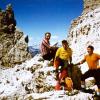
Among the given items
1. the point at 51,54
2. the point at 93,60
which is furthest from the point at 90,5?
the point at 93,60

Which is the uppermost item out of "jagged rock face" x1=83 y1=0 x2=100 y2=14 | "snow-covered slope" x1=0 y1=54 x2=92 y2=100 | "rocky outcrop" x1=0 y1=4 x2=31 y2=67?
"rocky outcrop" x1=0 y1=4 x2=31 y2=67

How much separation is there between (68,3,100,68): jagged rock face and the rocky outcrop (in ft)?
262

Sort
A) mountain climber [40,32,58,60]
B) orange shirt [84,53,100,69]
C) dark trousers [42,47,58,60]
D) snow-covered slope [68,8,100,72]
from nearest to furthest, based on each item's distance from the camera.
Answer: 1. orange shirt [84,53,100,69]
2. mountain climber [40,32,58,60]
3. dark trousers [42,47,58,60]
4. snow-covered slope [68,8,100,72]

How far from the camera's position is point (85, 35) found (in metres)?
34.0

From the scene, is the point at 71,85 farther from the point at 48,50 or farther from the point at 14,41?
the point at 14,41

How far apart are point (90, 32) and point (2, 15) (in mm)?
89246

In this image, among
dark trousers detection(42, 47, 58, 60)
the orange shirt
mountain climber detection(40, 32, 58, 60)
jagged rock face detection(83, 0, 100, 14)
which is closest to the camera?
the orange shirt

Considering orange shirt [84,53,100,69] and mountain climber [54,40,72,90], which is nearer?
orange shirt [84,53,100,69]

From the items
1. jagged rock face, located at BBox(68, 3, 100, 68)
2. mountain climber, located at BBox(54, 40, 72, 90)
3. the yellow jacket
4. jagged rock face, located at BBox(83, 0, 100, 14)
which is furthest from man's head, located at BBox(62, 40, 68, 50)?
jagged rock face, located at BBox(83, 0, 100, 14)

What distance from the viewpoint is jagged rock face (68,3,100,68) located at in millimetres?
28602

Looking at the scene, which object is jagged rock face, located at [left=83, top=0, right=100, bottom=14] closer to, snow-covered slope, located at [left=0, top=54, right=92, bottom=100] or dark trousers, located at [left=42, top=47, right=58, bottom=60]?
snow-covered slope, located at [left=0, top=54, right=92, bottom=100]

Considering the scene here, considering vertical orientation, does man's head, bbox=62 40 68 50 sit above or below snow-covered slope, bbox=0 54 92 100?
above

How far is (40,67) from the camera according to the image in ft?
83.5

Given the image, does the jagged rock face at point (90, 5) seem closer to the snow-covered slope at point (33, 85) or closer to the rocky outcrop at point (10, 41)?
the snow-covered slope at point (33, 85)
